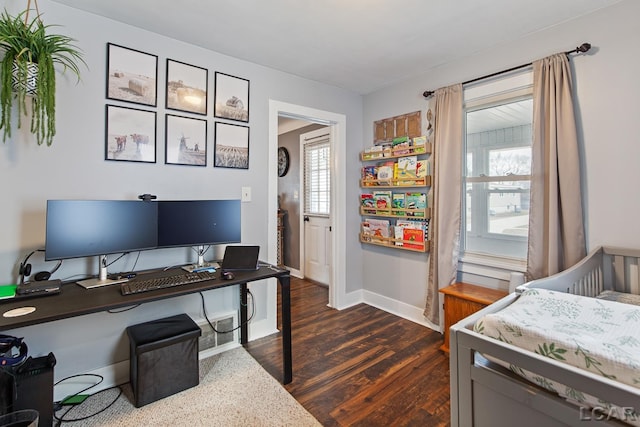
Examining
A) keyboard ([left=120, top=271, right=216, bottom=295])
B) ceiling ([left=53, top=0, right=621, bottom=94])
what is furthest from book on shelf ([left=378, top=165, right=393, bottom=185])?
keyboard ([left=120, top=271, right=216, bottom=295])

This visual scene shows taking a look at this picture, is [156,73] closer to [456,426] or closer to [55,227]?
[55,227]

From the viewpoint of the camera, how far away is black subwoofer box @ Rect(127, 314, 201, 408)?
1.80 meters

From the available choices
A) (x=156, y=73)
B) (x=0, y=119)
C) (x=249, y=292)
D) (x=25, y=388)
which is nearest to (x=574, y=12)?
(x=156, y=73)

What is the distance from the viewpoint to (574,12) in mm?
1977

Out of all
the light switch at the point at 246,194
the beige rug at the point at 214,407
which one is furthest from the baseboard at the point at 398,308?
the light switch at the point at 246,194

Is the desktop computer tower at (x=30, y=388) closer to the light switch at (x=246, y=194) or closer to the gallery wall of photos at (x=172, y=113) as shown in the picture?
the gallery wall of photos at (x=172, y=113)

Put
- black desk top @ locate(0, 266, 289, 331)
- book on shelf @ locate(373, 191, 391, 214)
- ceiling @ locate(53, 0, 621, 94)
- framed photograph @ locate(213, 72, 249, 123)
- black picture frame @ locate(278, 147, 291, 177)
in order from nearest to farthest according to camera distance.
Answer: black desk top @ locate(0, 266, 289, 331)
ceiling @ locate(53, 0, 621, 94)
framed photograph @ locate(213, 72, 249, 123)
book on shelf @ locate(373, 191, 391, 214)
black picture frame @ locate(278, 147, 291, 177)

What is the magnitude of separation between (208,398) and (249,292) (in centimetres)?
90

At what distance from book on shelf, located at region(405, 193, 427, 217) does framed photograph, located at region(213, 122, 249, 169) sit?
5.15 feet

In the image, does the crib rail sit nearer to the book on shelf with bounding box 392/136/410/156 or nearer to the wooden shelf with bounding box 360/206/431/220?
the wooden shelf with bounding box 360/206/431/220

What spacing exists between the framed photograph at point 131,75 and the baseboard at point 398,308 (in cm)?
282

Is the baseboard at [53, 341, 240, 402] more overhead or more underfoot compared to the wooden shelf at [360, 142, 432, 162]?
more underfoot

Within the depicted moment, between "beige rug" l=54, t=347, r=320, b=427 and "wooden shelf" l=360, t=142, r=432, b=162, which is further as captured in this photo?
"wooden shelf" l=360, t=142, r=432, b=162

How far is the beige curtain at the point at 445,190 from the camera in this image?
2.62 m
